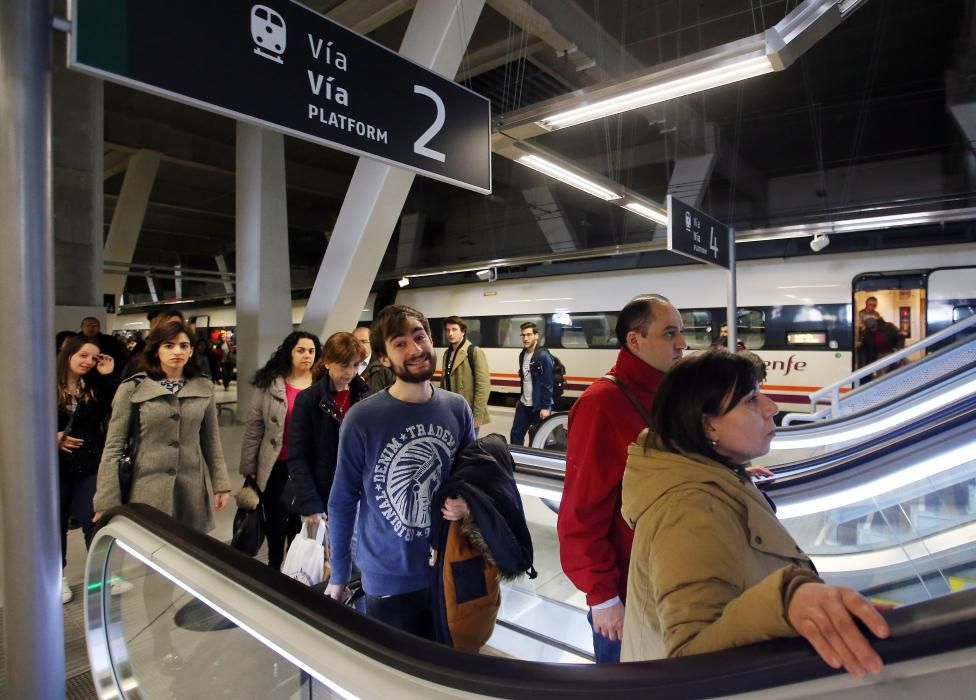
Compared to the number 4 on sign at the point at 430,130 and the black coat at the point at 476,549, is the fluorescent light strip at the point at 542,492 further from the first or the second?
the number 4 on sign at the point at 430,130

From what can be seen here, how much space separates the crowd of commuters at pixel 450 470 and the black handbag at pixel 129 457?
0.04ft

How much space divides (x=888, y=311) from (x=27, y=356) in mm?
9599

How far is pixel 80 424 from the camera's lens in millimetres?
3420

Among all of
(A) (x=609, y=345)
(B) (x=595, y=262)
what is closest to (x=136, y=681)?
(A) (x=609, y=345)

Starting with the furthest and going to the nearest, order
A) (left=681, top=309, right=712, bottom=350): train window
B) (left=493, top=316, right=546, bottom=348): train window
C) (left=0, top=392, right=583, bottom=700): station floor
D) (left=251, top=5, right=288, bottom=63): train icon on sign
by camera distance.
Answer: (left=493, top=316, right=546, bottom=348): train window, (left=681, top=309, right=712, bottom=350): train window, (left=0, top=392, right=583, bottom=700): station floor, (left=251, top=5, right=288, bottom=63): train icon on sign

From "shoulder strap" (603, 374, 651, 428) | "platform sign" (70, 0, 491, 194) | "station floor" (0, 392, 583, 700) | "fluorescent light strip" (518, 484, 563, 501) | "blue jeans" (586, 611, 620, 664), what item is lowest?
"station floor" (0, 392, 583, 700)

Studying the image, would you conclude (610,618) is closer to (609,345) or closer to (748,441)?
(748,441)

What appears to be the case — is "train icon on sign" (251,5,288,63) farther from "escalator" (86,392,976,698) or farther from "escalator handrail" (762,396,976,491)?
"escalator handrail" (762,396,976,491)

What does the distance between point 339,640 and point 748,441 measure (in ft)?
3.14

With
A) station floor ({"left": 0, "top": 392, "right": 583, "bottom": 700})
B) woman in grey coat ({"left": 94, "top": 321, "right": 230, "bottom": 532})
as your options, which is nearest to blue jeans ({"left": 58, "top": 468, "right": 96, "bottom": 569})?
station floor ({"left": 0, "top": 392, "right": 583, "bottom": 700})

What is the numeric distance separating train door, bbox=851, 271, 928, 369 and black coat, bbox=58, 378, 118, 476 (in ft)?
29.1

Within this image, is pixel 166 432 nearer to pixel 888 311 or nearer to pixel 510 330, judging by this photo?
pixel 888 311

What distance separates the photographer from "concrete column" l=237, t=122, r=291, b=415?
9258 millimetres

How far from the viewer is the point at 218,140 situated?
14.2 m
